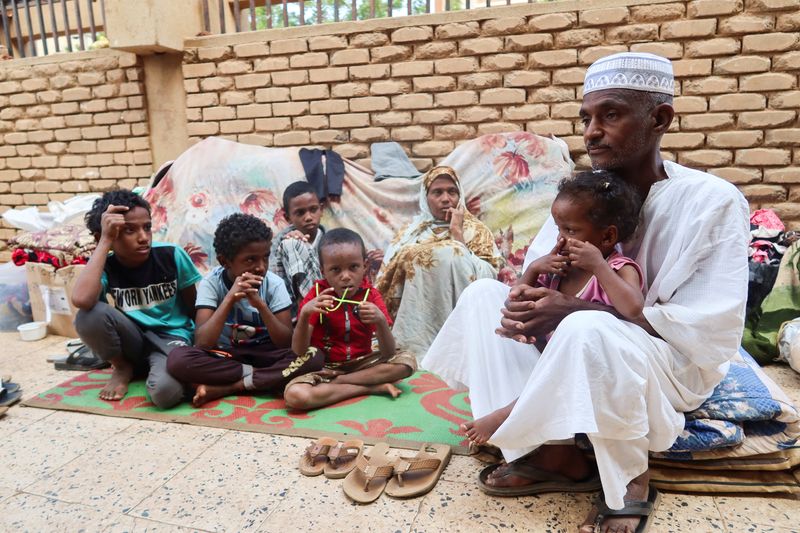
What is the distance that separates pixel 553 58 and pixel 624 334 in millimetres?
3169

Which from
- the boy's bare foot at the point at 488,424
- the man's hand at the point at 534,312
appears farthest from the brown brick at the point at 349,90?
the boy's bare foot at the point at 488,424

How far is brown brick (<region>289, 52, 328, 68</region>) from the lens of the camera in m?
4.75

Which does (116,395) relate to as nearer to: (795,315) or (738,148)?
(795,315)

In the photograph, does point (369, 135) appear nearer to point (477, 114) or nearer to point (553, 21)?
point (477, 114)

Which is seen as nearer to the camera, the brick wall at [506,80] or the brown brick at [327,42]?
the brick wall at [506,80]

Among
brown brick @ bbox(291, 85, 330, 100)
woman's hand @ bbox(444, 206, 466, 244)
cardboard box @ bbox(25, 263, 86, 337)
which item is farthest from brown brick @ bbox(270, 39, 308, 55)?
cardboard box @ bbox(25, 263, 86, 337)

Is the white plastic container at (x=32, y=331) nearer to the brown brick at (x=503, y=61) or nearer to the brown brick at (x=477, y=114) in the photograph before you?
the brown brick at (x=477, y=114)

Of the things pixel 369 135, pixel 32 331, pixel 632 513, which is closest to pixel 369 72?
pixel 369 135

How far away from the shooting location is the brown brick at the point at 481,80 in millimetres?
4406

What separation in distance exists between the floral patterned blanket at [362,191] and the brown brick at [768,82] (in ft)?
4.35

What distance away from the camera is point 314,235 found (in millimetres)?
4188

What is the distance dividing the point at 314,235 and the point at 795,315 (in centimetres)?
319

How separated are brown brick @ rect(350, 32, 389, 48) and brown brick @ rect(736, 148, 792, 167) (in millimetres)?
2881

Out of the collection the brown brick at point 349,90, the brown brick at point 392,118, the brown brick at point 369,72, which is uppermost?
the brown brick at point 369,72
